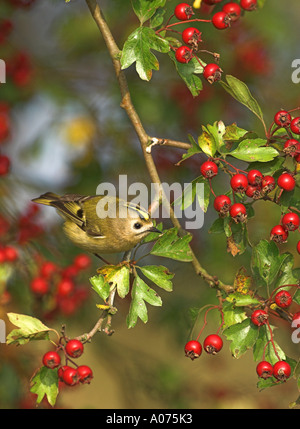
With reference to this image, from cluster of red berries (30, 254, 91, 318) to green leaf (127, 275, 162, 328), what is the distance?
2.92 ft

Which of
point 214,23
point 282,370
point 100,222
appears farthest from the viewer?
point 100,222

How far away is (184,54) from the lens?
2131 millimetres

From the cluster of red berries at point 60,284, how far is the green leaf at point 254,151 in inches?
50.4

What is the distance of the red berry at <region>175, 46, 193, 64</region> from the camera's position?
2.13m

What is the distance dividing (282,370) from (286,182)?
0.69 meters

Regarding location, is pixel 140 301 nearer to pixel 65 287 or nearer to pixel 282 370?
pixel 282 370

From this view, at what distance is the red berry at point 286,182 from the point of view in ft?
6.66

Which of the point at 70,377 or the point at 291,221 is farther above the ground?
the point at 291,221

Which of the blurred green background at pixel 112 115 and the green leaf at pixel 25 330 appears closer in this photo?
the green leaf at pixel 25 330

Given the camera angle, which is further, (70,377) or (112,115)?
(112,115)

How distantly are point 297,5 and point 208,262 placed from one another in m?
2.36

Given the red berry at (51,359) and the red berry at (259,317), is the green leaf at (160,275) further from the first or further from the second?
the red berry at (51,359)

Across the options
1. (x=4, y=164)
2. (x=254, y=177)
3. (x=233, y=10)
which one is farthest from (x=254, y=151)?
(x=4, y=164)

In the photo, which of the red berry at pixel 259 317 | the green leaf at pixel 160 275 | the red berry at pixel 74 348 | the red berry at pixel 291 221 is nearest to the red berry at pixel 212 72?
the red berry at pixel 291 221
